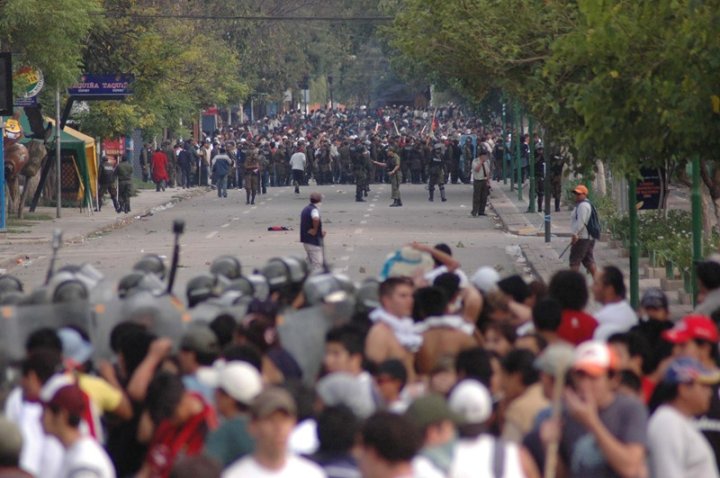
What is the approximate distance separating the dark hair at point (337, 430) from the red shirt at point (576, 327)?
333 cm

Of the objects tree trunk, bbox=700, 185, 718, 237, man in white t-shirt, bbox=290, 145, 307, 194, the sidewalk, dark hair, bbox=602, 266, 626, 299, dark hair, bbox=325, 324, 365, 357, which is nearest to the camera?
dark hair, bbox=325, 324, 365, 357

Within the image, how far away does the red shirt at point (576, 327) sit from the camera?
10328 mm

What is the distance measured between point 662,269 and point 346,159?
3521cm

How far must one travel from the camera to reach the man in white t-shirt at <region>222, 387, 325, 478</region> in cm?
651

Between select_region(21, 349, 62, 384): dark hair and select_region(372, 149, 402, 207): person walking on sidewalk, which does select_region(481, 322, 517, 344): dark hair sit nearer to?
select_region(21, 349, 62, 384): dark hair

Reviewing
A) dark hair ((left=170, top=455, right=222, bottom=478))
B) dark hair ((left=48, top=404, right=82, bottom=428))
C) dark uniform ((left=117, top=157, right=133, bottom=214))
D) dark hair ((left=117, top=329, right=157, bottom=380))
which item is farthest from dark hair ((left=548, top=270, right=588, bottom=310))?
dark uniform ((left=117, top=157, right=133, bottom=214))

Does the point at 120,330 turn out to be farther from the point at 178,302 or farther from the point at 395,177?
the point at 395,177

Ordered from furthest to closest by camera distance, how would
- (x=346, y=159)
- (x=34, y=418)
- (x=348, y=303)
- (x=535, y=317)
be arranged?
(x=346, y=159), (x=348, y=303), (x=535, y=317), (x=34, y=418)

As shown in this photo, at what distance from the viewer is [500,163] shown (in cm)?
6041

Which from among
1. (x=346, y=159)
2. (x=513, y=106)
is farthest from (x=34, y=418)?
(x=346, y=159)

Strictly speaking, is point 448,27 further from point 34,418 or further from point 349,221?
point 34,418

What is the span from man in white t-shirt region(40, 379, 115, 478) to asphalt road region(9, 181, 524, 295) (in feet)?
45.1

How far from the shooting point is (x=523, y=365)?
8.18m

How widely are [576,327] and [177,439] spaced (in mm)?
3433
